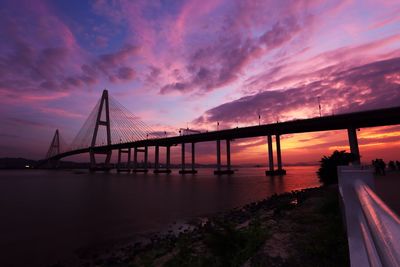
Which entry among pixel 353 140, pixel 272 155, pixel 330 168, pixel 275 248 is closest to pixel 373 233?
pixel 275 248

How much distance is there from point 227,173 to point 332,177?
265ft

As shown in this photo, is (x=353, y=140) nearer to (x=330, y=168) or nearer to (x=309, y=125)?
(x=309, y=125)

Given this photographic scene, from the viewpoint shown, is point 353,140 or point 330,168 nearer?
point 330,168

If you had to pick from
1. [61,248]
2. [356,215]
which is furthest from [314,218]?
[61,248]

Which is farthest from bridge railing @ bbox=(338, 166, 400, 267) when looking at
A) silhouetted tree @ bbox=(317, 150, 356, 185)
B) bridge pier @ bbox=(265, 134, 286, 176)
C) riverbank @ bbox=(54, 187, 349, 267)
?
bridge pier @ bbox=(265, 134, 286, 176)

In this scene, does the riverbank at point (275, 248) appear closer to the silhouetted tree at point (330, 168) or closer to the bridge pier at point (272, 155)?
the silhouetted tree at point (330, 168)

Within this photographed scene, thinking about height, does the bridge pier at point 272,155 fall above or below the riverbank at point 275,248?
above

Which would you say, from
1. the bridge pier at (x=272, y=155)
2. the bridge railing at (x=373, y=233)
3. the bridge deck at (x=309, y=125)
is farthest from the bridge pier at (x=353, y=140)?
the bridge railing at (x=373, y=233)

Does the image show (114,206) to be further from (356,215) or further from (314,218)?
(356,215)

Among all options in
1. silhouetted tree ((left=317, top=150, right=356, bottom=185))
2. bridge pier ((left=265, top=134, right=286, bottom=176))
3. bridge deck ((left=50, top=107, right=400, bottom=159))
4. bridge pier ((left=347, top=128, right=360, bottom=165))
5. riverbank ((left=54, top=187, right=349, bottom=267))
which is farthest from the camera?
bridge pier ((left=265, top=134, right=286, bottom=176))

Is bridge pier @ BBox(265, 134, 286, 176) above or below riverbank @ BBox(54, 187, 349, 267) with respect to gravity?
above

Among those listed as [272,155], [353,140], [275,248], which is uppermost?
[353,140]

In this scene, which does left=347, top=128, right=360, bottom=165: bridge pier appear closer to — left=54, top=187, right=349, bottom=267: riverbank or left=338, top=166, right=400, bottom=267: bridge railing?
left=54, top=187, right=349, bottom=267: riverbank

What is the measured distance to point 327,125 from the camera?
69000mm
